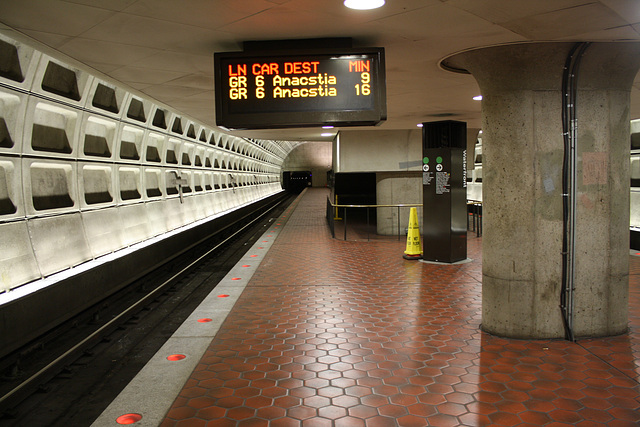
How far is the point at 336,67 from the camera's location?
4.64 meters

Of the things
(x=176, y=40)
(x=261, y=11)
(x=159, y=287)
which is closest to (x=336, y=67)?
(x=261, y=11)

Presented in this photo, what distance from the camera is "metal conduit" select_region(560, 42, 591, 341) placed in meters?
5.26

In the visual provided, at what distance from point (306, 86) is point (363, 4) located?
1.04 m

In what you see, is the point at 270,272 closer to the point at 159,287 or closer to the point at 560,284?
the point at 159,287

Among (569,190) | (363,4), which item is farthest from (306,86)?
(569,190)


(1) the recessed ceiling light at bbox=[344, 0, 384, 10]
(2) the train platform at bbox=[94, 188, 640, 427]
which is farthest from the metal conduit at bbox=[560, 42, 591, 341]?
(1) the recessed ceiling light at bbox=[344, 0, 384, 10]

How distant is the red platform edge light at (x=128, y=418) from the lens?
3.80 metres

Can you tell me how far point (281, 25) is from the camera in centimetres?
436

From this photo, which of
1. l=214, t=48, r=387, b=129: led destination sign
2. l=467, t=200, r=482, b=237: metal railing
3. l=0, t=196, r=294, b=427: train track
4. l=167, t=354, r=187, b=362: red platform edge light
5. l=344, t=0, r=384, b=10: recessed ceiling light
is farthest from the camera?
l=467, t=200, r=482, b=237: metal railing

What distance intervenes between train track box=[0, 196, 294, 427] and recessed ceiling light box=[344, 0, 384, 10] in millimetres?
4144

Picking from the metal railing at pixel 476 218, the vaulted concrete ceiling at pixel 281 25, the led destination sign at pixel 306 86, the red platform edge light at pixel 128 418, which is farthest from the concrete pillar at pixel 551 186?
the metal railing at pixel 476 218

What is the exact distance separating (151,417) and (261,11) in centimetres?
327

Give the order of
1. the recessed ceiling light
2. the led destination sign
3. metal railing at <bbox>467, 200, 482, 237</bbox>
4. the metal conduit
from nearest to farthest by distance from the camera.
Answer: the recessed ceiling light
the led destination sign
the metal conduit
metal railing at <bbox>467, 200, 482, 237</bbox>

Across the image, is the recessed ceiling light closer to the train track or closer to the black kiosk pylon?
the train track
